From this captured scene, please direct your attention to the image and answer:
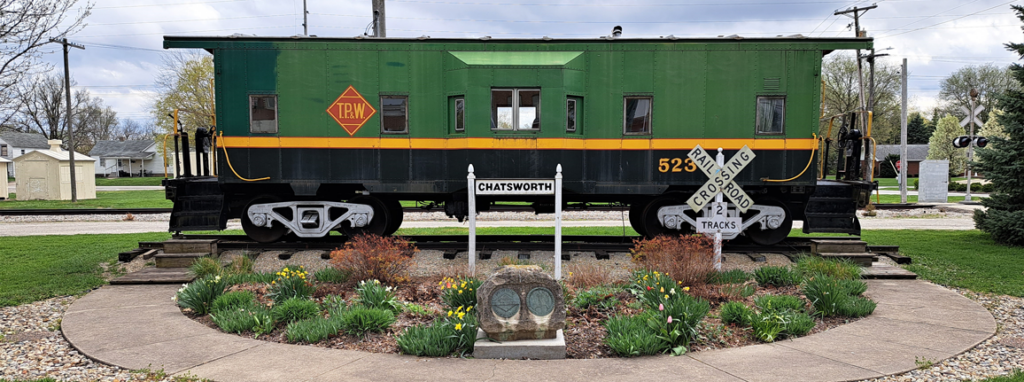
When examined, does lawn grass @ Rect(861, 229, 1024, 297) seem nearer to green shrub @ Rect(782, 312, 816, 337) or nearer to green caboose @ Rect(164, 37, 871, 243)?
green caboose @ Rect(164, 37, 871, 243)

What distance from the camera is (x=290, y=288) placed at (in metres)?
6.91

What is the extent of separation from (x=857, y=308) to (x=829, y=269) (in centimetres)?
178

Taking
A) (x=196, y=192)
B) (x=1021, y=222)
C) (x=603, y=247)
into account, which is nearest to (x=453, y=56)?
(x=603, y=247)

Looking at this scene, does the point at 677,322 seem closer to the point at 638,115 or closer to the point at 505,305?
the point at 505,305

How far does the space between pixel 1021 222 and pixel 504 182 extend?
10.8 m

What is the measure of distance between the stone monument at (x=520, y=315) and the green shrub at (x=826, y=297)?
11.2 feet

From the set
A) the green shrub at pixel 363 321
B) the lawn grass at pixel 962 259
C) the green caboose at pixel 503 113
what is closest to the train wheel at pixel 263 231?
the green caboose at pixel 503 113

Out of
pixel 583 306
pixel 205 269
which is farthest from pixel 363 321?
pixel 205 269

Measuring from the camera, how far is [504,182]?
8.20 m

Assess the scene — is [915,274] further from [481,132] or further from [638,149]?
[481,132]

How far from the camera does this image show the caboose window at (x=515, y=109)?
916 centimetres

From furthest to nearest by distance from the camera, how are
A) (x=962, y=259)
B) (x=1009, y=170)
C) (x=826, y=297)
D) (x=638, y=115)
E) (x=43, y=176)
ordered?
(x=43, y=176) < (x=1009, y=170) < (x=962, y=259) < (x=638, y=115) < (x=826, y=297)

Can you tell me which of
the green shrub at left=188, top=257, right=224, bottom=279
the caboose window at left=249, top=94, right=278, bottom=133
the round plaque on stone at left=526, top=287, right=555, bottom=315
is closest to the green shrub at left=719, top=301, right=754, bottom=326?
the round plaque on stone at left=526, top=287, right=555, bottom=315

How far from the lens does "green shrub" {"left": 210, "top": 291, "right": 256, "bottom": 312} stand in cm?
648
